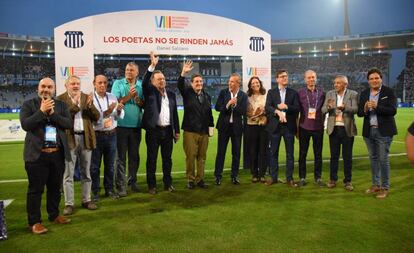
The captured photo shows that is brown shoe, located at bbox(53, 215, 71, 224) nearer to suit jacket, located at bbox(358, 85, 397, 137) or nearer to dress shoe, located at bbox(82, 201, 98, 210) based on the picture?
dress shoe, located at bbox(82, 201, 98, 210)

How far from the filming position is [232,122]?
6.64 meters

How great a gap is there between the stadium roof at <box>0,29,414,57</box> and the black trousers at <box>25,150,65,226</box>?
37775 millimetres

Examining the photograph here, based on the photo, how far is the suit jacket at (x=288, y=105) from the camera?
639 centimetres

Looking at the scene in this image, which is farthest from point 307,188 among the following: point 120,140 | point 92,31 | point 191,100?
point 92,31

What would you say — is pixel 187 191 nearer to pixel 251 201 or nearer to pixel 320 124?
pixel 251 201

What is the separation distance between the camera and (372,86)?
5.64 m

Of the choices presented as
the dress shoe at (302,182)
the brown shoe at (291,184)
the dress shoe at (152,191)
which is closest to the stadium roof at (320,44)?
the dress shoe at (152,191)

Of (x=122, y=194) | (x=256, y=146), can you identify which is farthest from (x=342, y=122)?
(x=122, y=194)

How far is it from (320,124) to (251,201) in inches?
76.2

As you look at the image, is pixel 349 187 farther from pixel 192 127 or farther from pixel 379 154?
pixel 192 127

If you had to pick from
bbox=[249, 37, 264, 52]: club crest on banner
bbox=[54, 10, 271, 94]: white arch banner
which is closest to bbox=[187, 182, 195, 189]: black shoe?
bbox=[54, 10, 271, 94]: white arch banner

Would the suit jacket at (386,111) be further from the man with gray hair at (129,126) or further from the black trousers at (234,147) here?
the man with gray hair at (129,126)

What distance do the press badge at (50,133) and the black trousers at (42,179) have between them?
0.17m

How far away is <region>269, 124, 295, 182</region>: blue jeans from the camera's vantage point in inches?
251
